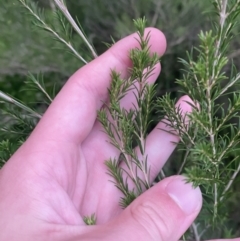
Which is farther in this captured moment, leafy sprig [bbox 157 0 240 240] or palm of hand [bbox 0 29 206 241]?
palm of hand [bbox 0 29 206 241]

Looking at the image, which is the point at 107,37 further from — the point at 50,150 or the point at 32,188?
the point at 32,188

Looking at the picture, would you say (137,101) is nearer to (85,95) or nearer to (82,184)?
(85,95)

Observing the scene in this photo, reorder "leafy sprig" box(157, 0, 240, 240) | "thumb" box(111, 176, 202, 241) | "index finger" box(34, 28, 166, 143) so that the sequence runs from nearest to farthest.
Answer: "leafy sprig" box(157, 0, 240, 240), "thumb" box(111, 176, 202, 241), "index finger" box(34, 28, 166, 143)

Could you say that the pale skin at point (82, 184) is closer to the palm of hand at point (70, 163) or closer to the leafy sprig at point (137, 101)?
the palm of hand at point (70, 163)

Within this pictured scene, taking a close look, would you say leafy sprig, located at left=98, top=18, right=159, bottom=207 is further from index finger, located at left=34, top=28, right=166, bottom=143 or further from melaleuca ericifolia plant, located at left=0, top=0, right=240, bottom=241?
index finger, located at left=34, top=28, right=166, bottom=143

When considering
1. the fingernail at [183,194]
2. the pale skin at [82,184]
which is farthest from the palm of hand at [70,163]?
the fingernail at [183,194]

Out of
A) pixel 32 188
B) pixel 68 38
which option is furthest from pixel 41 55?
pixel 32 188

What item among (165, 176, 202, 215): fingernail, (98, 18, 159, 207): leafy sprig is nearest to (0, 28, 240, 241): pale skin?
(165, 176, 202, 215): fingernail

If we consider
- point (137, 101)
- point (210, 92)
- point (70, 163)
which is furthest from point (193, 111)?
point (70, 163)
